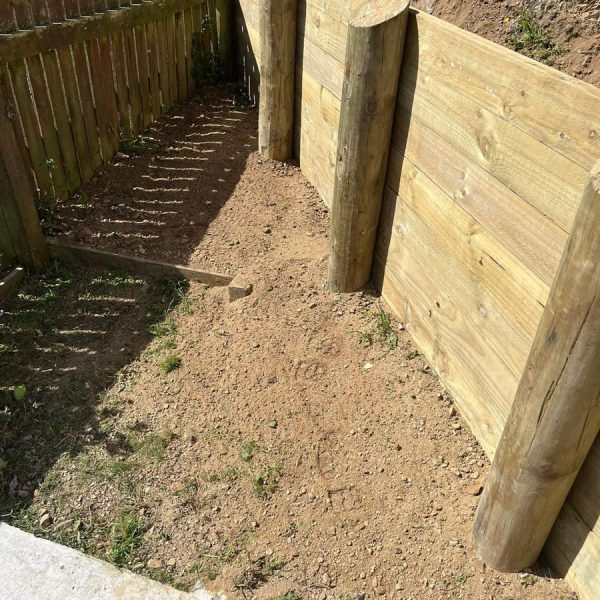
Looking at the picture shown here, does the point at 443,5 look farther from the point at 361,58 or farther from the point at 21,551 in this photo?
the point at 21,551

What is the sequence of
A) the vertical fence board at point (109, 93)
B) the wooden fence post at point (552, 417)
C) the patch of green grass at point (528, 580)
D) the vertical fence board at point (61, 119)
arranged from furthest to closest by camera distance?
1. the vertical fence board at point (109, 93)
2. the vertical fence board at point (61, 119)
3. the patch of green grass at point (528, 580)
4. the wooden fence post at point (552, 417)

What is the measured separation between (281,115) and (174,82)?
6.06 feet

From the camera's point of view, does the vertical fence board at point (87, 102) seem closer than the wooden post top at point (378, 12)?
No

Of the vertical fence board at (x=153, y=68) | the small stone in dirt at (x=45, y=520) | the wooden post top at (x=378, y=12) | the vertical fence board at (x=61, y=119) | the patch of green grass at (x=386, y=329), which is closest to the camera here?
the small stone in dirt at (x=45, y=520)

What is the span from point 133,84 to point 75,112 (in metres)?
0.95

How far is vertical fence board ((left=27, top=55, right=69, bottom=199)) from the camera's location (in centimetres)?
433

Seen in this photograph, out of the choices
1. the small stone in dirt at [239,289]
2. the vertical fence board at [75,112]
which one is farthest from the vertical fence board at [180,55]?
the small stone in dirt at [239,289]

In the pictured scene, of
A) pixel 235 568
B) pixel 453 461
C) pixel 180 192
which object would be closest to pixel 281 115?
pixel 180 192

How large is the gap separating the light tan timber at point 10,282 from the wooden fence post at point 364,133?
214cm

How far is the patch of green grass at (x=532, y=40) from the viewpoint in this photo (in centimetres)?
301

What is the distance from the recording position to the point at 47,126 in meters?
4.55

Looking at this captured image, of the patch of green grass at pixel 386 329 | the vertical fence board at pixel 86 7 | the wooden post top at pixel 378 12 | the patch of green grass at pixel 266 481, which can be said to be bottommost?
the patch of green grass at pixel 266 481

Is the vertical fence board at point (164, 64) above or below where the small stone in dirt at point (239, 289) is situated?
above

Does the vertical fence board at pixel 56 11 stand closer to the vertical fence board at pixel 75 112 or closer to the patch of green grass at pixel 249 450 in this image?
the vertical fence board at pixel 75 112
